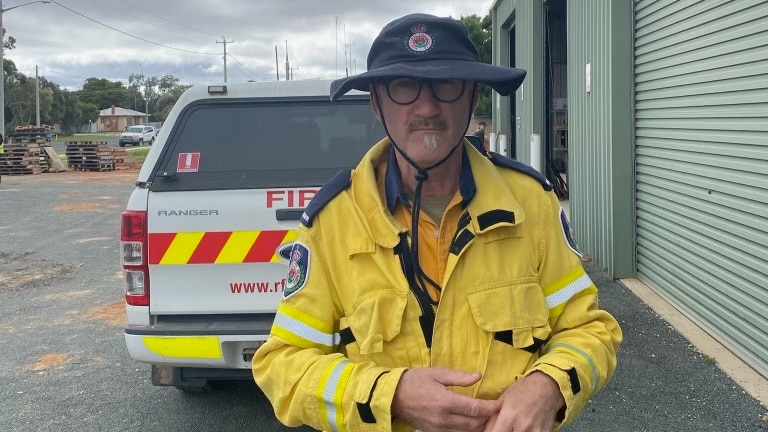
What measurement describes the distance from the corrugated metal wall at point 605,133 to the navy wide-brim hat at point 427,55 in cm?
576

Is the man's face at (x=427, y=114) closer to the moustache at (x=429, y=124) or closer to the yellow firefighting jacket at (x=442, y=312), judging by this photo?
the moustache at (x=429, y=124)

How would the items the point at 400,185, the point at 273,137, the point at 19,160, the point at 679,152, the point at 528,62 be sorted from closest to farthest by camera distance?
the point at 400,185 → the point at 273,137 → the point at 679,152 → the point at 528,62 → the point at 19,160

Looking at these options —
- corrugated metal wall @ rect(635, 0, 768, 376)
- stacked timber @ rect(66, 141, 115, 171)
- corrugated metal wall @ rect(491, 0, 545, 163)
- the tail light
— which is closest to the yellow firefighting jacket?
the tail light

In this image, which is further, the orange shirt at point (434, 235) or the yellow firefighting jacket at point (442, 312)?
the orange shirt at point (434, 235)

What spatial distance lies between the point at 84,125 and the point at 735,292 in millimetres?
99611

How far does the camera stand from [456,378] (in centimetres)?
151

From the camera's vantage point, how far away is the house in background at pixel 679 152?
→ 4699 mm

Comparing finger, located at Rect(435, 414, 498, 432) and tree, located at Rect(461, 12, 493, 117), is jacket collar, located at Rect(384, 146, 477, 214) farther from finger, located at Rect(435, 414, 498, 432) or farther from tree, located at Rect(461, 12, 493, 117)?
tree, located at Rect(461, 12, 493, 117)

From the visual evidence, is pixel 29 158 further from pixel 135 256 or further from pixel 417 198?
pixel 417 198

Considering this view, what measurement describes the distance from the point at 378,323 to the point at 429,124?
528mm

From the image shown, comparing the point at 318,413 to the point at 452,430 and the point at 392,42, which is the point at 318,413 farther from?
the point at 392,42

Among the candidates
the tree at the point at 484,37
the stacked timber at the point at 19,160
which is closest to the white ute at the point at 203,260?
the stacked timber at the point at 19,160

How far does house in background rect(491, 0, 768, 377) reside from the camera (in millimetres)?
4699

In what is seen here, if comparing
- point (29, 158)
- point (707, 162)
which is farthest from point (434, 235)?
point (29, 158)
